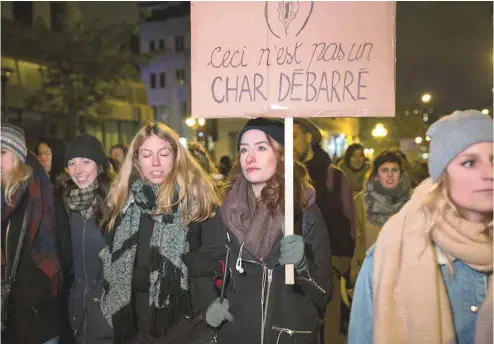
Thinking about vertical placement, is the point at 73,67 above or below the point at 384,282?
above

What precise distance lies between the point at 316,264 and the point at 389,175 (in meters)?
3.71

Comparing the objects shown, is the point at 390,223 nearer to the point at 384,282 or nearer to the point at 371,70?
the point at 384,282

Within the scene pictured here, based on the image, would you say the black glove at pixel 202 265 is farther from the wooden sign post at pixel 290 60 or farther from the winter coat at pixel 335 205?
the winter coat at pixel 335 205

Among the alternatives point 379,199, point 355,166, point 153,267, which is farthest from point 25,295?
point 355,166

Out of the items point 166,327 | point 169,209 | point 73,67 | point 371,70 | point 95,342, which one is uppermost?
point 73,67

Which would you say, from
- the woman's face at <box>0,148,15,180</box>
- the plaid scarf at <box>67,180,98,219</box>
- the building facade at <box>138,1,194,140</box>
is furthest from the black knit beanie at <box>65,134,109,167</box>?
the building facade at <box>138,1,194,140</box>

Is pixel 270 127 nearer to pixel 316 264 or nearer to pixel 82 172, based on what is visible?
pixel 316 264

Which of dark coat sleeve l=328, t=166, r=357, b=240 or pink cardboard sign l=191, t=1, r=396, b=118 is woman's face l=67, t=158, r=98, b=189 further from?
dark coat sleeve l=328, t=166, r=357, b=240

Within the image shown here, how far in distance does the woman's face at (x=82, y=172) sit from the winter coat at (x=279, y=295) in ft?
5.26

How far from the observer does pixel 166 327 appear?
10.5ft

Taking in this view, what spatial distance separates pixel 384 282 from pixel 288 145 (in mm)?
931

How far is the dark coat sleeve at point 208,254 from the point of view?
3.25 m

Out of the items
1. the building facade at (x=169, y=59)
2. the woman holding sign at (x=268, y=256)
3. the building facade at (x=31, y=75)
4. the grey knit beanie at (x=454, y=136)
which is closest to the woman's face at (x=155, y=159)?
the woman holding sign at (x=268, y=256)

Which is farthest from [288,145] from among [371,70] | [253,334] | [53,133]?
[53,133]
